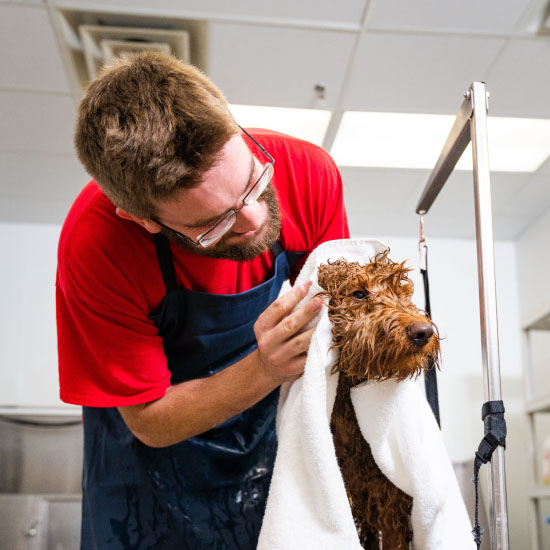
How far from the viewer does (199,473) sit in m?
1.32

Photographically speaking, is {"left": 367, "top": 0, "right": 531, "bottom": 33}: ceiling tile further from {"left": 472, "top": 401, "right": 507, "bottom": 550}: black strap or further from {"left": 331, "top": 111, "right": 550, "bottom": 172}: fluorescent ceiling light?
{"left": 472, "top": 401, "right": 507, "bottom": 550}: black strap

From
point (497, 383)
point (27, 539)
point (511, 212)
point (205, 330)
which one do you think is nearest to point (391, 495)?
point (497, 383)

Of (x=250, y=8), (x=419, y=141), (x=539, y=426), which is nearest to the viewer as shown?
(x=250, y=8)

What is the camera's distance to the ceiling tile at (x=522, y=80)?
8.95ft

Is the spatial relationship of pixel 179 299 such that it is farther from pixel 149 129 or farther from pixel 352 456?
pixel 352 456

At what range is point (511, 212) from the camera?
14.5ft

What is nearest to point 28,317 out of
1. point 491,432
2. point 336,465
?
point 336,465

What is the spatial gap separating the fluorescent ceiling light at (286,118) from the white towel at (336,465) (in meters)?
2.36

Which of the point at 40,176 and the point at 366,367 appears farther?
the point at 40,176

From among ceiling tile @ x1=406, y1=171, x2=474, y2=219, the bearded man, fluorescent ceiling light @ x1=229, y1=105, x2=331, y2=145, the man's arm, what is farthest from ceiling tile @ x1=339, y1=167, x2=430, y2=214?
the man's arm

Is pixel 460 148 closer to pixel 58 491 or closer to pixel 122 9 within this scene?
pixel 122 9

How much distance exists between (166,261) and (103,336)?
0.65 feet

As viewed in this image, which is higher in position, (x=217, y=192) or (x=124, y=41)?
(x=124, y=41)

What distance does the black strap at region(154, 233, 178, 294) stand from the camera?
1.22 metres
